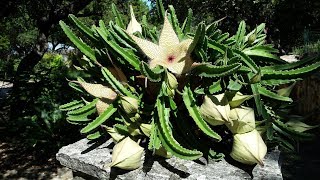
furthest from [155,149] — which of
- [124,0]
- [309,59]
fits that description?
[124,0]

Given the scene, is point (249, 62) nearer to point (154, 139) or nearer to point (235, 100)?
point (235, 100)

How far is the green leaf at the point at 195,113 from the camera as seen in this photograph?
127 centimetres

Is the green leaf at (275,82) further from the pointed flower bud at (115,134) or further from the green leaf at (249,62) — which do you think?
the pointed flower bud at (115,134)

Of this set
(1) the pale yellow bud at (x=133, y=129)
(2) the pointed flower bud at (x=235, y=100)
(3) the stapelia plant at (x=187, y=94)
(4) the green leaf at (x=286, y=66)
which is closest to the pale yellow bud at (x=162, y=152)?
(3) the stapelia plant at (x=187, y=94)

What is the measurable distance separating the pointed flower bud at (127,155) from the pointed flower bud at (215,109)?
0.30m

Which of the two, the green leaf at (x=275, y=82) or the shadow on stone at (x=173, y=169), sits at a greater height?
the green leaf at (x=275, y=82)

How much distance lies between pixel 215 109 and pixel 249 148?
0.63 feet

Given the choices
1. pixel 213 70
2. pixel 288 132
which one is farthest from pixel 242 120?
pixel 288 132

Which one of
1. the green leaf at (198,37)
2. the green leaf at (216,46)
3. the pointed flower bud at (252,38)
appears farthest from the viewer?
the pointed flower bud at (252,38)

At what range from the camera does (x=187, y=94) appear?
137 centimetres

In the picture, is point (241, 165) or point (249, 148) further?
point (241, 165)

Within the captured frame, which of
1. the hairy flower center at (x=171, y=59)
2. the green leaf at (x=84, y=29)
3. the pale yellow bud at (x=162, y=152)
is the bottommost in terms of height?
the pale yellow bud at (x=162, y=152)

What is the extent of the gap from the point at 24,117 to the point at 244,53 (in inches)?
214

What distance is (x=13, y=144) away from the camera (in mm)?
6094
